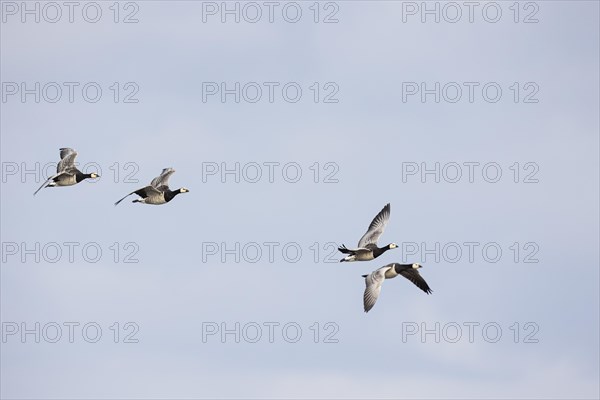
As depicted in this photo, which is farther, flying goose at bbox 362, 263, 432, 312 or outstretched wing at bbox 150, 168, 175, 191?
outstretched wing at bbox 150, 168, 175, 191

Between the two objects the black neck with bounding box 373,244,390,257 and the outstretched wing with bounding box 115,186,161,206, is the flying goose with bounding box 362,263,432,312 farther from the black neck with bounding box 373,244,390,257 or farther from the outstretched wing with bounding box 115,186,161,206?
the outstretched wing with bounding box 115,186,161,206

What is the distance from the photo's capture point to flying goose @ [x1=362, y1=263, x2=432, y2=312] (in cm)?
4425

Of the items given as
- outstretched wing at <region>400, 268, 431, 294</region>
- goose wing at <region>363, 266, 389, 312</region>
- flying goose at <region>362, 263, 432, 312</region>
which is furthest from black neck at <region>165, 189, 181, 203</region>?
outstretched wing at <region>400, 268, 431, 294</region>

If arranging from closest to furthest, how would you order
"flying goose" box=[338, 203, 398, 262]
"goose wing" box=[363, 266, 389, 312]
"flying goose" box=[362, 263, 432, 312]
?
"goose wing" box=[363, 266, 389, 312], "flying goose" box=[362, 263, 432, 312], "flying goose" box=[338, 203, 398, 262]

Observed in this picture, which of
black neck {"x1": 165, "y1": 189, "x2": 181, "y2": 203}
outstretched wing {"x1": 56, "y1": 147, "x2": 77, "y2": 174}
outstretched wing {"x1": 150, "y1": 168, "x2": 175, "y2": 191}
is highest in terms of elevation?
outstretched wing {"x1": 56, "y1": 147, "x2": 77, "y2": 174}

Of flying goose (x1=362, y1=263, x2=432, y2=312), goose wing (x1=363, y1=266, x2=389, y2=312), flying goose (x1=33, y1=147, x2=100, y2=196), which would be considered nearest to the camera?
goose wing (x1=363, y1=266, x2=389, y2=312)

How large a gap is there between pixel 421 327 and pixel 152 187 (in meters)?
11.7

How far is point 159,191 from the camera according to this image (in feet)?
164

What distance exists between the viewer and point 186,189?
167 feet

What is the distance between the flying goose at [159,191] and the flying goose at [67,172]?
2260mm

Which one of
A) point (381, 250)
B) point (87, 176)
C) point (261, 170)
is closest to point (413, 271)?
point (381, 250)

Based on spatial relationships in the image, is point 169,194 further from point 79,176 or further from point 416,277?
point 416,277

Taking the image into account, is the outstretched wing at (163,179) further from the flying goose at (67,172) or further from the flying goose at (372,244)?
the flying goose at (372,244)

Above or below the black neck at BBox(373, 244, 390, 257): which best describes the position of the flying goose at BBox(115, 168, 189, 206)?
above
